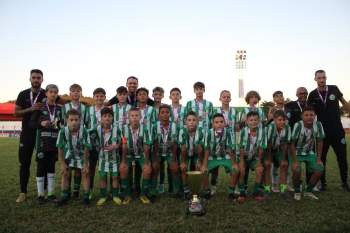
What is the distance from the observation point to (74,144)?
495 cm

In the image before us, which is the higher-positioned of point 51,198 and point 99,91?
point 99,91

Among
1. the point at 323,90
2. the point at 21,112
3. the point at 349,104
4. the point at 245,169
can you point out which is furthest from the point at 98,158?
the point at 349,104

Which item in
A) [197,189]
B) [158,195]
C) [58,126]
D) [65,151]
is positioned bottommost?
[158,195]

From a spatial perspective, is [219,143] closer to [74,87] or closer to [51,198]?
[74,87]

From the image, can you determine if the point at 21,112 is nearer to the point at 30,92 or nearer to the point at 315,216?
the point at 30,92

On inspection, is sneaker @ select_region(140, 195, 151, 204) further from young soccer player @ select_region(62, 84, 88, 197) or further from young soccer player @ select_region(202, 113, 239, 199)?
young soccer player @ select_region(62, 84, 88, 197)

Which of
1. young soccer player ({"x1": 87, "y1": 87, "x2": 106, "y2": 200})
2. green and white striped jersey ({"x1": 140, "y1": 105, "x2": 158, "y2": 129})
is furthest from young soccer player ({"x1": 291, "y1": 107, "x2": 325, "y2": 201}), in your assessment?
young soccer player ({"x1": 87, "y1": 87, "x2": 106, "y2": 200})

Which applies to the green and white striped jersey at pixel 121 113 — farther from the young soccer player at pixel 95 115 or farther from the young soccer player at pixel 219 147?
the young soccer player at pixel 219 147

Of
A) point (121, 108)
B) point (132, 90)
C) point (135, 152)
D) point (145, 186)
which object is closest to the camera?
point (145, 186)

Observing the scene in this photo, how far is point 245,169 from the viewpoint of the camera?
5.24m

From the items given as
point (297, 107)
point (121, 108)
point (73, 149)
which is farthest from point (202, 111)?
point (73, 149)

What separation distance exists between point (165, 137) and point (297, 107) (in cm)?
247

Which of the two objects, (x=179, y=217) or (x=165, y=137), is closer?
(x=179, y=217)

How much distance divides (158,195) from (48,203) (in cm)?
168
